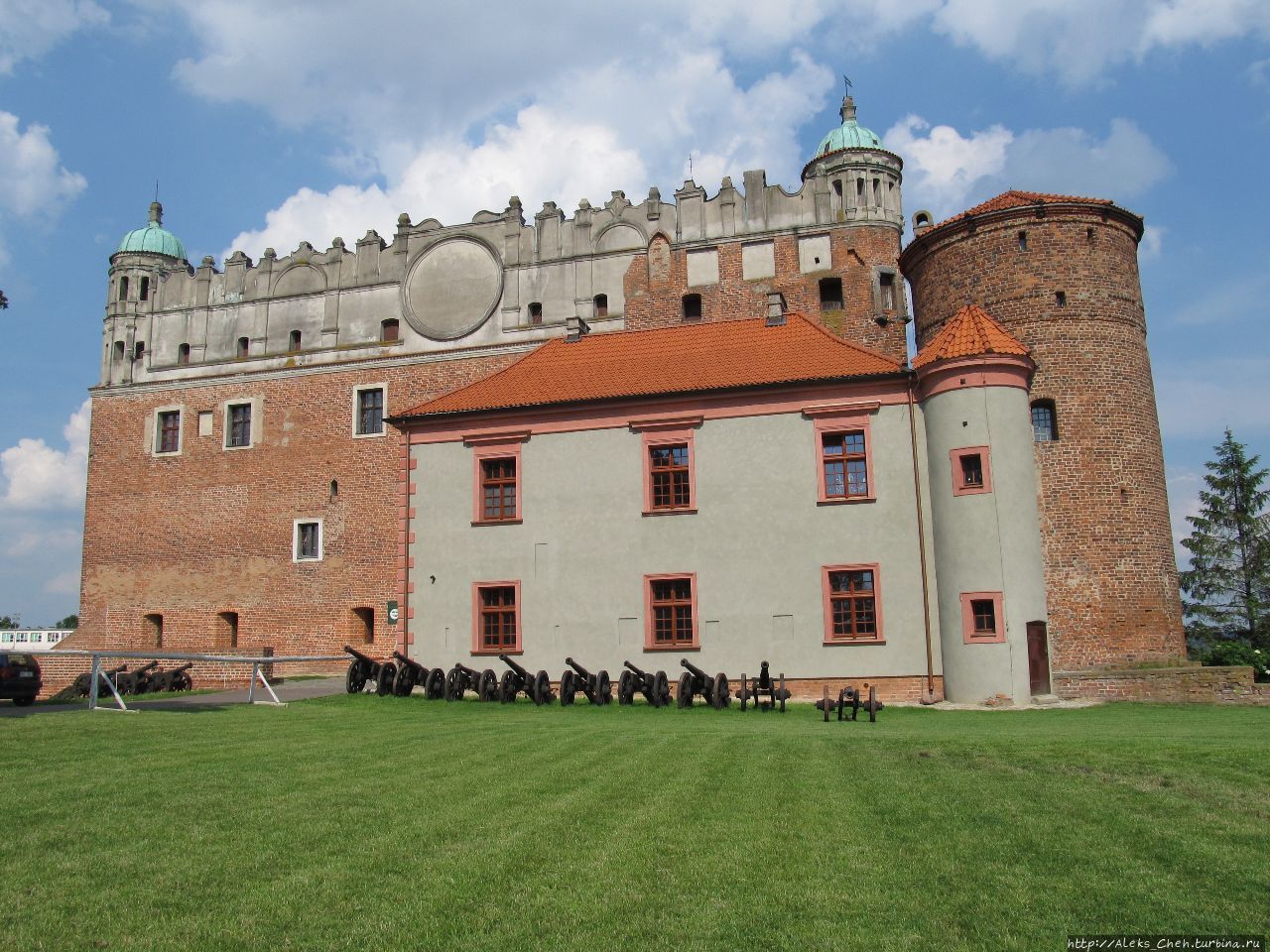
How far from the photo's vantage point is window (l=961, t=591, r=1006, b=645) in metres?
21.3

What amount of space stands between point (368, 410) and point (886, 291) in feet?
59.1

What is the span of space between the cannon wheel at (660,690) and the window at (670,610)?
2347mm

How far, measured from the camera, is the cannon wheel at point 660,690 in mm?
21234

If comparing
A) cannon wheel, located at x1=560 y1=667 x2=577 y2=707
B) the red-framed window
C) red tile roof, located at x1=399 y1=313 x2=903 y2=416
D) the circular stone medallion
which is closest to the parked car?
red tile roof, located at x1=399 y1=313 x2=903 y2=416

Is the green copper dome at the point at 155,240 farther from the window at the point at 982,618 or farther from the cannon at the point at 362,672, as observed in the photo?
the window at the point at 982,618

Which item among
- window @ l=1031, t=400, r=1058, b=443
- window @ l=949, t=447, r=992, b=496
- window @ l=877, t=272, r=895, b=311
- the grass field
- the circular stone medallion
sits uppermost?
the circular stone medallion

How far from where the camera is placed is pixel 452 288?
36.1 metres

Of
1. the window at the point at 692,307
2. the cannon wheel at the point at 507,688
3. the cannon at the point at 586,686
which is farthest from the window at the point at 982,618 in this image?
the window at the point at 692,307

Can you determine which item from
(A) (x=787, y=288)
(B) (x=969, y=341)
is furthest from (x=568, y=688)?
(A) (x=787, y=288)

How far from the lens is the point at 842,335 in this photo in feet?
103

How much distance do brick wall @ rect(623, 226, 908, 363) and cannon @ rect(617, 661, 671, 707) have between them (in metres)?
13.9

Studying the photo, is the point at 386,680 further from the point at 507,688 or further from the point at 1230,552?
the point at 1230,552

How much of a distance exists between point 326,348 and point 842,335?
1850cm

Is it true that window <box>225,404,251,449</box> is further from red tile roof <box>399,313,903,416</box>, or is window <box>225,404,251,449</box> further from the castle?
red tile roof <box>399,313,903,416</box>
